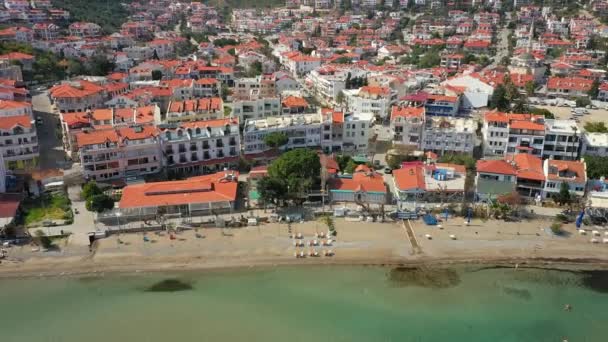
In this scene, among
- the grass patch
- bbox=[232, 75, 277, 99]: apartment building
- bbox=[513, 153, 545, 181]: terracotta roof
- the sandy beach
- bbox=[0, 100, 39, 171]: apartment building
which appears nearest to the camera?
the sandy beach

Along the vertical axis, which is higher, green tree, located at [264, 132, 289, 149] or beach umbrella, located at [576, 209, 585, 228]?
green tree, located at [264, 132, 289, 149]

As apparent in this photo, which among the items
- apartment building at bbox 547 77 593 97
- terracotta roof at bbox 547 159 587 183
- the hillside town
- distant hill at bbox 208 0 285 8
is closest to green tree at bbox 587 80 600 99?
the hillside town

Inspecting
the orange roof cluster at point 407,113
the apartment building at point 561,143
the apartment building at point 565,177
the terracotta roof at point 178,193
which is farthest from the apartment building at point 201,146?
the apartment building at point 561,143

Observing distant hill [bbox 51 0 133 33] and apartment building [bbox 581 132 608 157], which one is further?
distant hill [bbox 51 0 133 33]

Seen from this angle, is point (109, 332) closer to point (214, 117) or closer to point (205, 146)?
point (205, 146)

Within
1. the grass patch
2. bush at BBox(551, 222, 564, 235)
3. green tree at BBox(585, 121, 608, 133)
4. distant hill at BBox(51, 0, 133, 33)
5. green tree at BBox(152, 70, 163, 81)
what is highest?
distant hill at BBox(51, 0, 133, 33)

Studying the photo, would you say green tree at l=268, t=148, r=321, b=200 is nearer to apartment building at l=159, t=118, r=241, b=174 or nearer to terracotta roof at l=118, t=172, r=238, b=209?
terracotta roof at l=118, t=172, r=238, b=209

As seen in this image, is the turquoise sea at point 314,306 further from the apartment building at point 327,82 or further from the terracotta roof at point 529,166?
the apartment building at point 327,82
